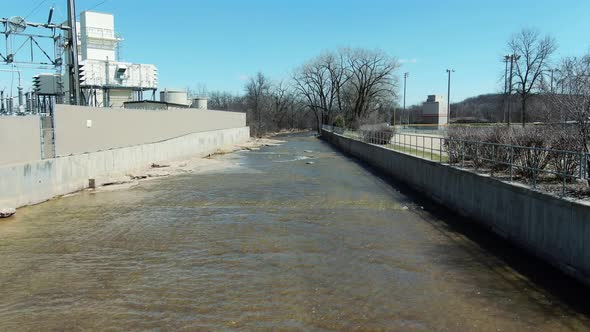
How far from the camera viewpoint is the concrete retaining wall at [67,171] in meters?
15.6

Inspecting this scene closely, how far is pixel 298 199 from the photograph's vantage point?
18.4 m

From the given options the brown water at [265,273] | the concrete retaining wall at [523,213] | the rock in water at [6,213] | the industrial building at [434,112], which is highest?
the industrial building at [434,112]

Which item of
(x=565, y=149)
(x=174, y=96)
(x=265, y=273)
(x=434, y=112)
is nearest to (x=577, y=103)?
(x=565, y=149)

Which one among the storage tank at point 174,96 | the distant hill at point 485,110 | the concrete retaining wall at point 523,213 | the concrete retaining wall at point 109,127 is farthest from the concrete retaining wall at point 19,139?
the distant hill at point 485,110

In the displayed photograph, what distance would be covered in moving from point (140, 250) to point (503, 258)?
825 centimetres

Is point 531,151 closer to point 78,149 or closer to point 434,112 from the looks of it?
point 78,149

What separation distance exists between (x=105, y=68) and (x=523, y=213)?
4637cm

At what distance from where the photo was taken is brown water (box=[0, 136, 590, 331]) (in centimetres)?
736

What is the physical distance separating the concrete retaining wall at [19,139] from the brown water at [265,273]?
6.26ft

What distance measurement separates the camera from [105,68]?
4866cm

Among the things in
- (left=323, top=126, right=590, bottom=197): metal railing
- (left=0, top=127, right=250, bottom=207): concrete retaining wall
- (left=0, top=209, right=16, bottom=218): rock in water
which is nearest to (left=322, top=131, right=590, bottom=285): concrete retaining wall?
(left=323, top=126, right=590, bottom=197): metal railing

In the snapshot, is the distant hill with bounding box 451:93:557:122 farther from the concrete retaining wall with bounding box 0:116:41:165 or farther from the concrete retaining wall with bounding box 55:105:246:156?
the concrete retaining wall with bounding box 0:116:41:165

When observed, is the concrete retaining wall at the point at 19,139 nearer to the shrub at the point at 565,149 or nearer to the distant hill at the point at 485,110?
the shrub at the point at 565,149

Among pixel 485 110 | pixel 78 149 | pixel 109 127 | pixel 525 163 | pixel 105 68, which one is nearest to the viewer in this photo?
pixel 525 163
